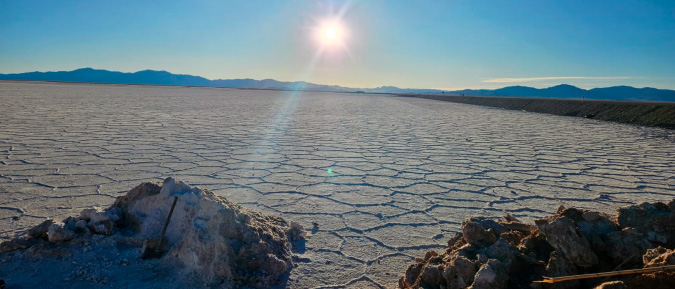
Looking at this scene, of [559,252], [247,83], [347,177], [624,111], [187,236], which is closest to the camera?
[559,252]

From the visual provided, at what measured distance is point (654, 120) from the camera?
10281mm

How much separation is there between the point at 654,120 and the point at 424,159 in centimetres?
886

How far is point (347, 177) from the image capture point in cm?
388

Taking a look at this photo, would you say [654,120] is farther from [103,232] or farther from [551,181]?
[103,232]

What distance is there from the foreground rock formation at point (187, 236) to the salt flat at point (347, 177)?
7.9 inches

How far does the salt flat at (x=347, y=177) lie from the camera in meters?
2.39

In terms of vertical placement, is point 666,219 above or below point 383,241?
above

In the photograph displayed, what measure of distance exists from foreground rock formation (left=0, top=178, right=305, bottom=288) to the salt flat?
201 millimetres

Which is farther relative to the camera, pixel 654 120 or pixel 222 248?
pixel 654 120

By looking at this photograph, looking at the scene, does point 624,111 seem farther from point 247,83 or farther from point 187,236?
point 247,83

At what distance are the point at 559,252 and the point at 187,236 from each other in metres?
1.51

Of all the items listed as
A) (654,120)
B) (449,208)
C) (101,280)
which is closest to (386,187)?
(449,208)

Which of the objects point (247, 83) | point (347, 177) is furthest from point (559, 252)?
point (247, 83)

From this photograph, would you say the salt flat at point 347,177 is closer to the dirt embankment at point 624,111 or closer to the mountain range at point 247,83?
the dirt embankment at point 624,111
